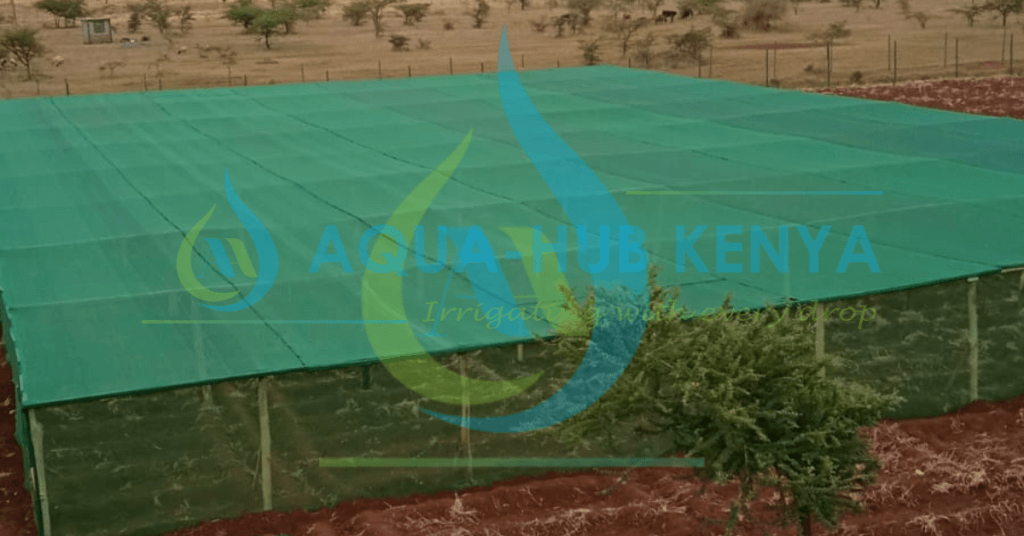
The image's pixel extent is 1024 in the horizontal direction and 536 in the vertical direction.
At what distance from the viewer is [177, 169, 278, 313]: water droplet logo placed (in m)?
15.2

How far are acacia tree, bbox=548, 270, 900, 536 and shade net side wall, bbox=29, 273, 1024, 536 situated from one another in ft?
5.03

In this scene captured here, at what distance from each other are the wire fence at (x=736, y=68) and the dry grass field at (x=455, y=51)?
0.30 feet

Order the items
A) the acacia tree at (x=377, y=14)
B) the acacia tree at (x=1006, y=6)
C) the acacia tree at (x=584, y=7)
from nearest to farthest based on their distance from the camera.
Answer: the acacia tree at (x=1006, y=6)
the acacia tree at (x=377, y=14)
the acacia tree at (x=584, y=7)

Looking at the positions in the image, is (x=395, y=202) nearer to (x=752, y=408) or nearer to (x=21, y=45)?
(x=752, y=408)

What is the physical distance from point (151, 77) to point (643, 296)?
4953 centimetres

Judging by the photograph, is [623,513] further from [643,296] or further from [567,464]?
[643,296]

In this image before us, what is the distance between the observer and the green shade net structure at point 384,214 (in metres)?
13.1

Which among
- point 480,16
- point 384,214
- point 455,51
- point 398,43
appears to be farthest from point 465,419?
point 480,16

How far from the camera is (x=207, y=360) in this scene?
42.3ft

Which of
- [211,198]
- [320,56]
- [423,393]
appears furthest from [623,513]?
[320,56]

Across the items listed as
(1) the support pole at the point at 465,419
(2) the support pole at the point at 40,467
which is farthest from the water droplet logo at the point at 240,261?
(2) the support pole at the point at 40,467

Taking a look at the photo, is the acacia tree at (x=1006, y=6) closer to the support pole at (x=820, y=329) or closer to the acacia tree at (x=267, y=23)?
the acacia tree at (x=267, y=23)

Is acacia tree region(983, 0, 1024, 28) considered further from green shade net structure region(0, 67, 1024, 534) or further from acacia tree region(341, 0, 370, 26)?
green shade net structure region(0, 67, 1024, 534)

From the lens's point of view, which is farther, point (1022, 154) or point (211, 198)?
point (1022, 154)
